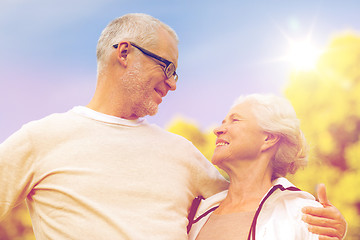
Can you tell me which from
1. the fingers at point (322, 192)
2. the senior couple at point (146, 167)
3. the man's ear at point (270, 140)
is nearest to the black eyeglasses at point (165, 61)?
the senior couple at point (146, 167)

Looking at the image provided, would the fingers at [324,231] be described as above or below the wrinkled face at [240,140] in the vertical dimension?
below

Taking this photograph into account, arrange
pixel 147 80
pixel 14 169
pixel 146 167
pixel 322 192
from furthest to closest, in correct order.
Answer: pixel 147 80
pixel 146 167
pixel 322 192
pixel 14 169

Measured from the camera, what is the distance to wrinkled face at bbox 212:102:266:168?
324cm

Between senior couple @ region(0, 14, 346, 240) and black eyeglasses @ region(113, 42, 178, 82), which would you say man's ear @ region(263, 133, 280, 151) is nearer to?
senior couple @ region(0, 14, 346, 240)

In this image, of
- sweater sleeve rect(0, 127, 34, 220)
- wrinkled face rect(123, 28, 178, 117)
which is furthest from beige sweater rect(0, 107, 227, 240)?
wrinkled face rect(123, 28, 178, 117)

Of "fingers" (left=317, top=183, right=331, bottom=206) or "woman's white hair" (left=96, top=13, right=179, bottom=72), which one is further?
"woman's white hair" (left=96, top=13, right=179, bottom=72)

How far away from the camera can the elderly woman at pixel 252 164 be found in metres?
2.88

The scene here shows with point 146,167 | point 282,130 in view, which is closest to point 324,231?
point 282,130

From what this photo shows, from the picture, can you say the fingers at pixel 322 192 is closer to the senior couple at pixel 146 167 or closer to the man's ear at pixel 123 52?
the senior couple at pixel 146 167

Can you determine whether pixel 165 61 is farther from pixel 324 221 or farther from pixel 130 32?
pixel 324 221

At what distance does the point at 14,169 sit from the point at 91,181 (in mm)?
474

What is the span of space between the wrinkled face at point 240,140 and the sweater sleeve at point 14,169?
4.59 feet

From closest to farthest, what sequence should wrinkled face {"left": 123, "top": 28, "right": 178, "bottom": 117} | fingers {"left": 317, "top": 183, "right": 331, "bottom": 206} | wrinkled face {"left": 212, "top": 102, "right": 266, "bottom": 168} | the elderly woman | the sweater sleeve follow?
1. the sweater sleeve
2. fingers {"left": 317, "top": 183, "right": 331, "bottom": 206}
3. the elderly woman
4. wrinkled face {"left": 123, "top": 28, "right": 178, "bottom": 117}
5. wrinkled face {"left": 212, "top": 102, "right": 266, "bottom": 168}

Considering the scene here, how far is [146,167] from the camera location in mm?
2844
